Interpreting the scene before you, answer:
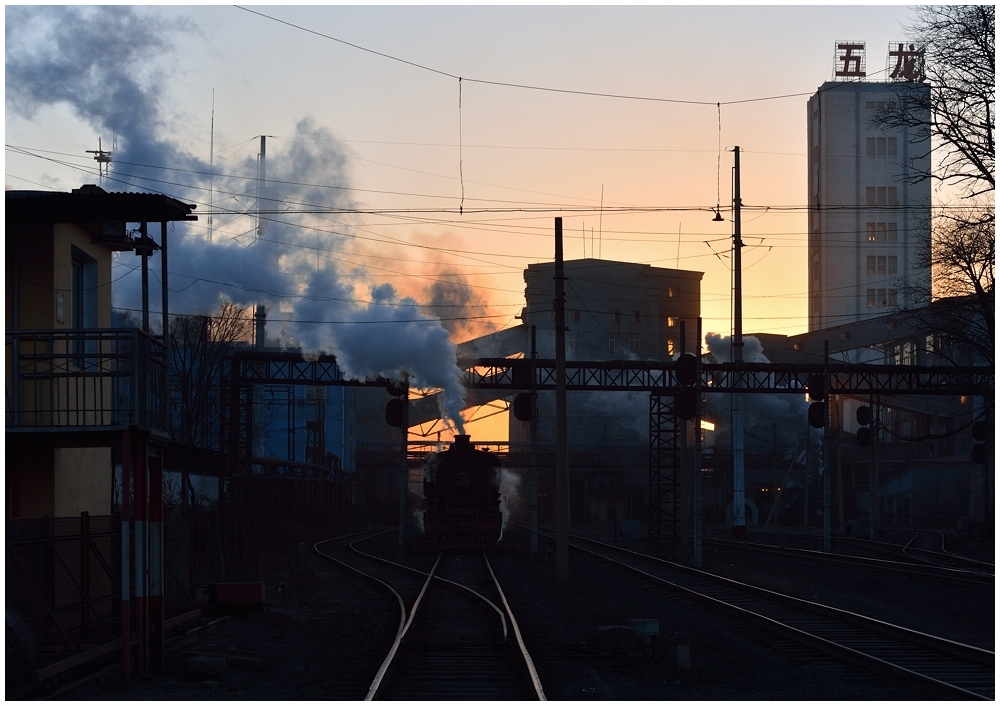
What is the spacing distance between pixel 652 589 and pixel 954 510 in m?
41.8

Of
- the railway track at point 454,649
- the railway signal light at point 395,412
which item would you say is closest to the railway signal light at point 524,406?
the railway signal light at point 395,412

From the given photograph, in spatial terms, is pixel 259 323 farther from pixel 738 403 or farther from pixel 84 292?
pixel 84 292

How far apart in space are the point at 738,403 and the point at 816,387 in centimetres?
816

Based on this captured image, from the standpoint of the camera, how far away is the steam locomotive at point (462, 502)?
3744cm

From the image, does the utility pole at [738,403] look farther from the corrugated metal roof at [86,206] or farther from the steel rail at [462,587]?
the corrugated metal roof at [86,206]

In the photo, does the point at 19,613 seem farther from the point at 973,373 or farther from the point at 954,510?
the point at 954,510

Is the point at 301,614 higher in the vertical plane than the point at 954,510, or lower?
higher

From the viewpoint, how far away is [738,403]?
4812cm

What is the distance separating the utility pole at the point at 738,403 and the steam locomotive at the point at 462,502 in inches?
510

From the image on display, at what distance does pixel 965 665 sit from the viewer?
505 inches

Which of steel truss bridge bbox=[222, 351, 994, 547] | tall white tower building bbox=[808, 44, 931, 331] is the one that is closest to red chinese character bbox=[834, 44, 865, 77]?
tall white tower building bbox=[808, 44, 931, 331]

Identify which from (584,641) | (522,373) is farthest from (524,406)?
(584,641)

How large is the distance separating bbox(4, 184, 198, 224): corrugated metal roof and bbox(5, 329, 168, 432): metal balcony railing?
162 centimetres

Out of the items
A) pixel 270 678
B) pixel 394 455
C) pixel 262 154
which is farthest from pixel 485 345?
pixel 270 678
